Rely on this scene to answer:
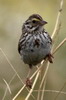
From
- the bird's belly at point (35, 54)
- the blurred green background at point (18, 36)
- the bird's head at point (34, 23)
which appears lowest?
the blurred green background at point (18, 36)

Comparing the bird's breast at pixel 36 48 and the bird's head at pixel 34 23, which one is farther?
the bird's breast at pixel 36 48

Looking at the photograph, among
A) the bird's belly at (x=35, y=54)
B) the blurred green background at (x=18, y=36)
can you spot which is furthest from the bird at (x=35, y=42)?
the blurred green background at (x=18, y=36)

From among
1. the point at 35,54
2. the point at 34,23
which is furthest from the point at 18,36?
the point at 34,23

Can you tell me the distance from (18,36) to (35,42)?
7.65 ft

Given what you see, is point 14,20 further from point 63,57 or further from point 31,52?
point 31,52

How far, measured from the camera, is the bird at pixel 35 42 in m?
6.80

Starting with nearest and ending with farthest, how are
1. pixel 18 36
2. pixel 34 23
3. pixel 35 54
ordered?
pixel 34 23 → pixel 35 54 → pixel 18 36

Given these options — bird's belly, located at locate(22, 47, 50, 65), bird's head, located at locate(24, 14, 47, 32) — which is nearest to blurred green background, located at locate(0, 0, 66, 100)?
bird's belly, located at locate(22, 47, 50, 65)

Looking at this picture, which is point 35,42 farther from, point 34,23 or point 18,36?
point 18,36

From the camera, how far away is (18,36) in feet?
30.0

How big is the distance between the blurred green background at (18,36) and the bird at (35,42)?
1.80 feet

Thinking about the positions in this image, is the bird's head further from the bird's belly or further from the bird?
the bird's belly

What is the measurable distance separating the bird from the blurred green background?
0.55 m

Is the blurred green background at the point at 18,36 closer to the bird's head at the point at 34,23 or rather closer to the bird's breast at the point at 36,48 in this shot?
the bird's breast at the point at 36,48
